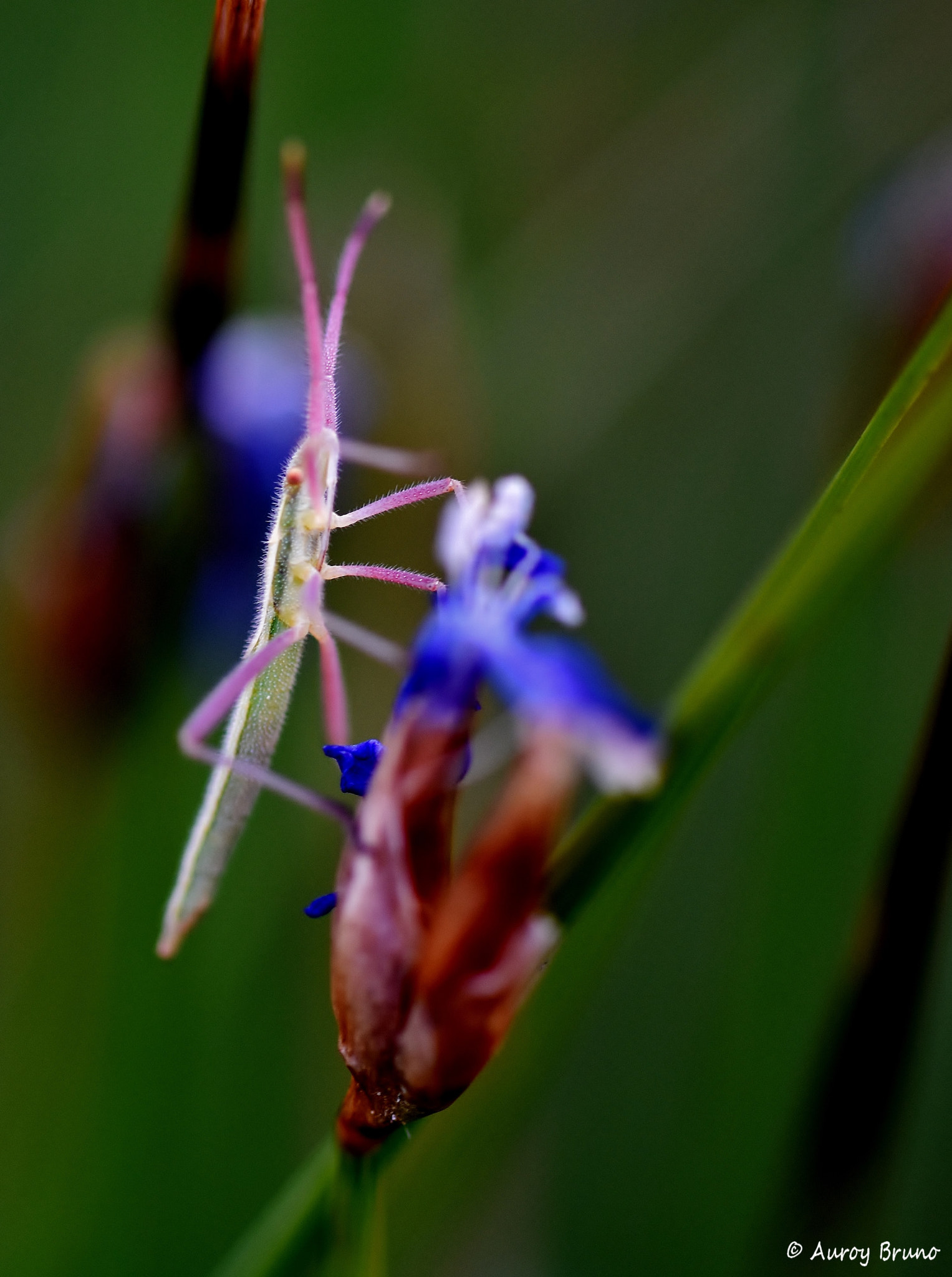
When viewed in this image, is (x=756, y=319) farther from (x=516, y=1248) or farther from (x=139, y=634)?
(x=516, y=1248)

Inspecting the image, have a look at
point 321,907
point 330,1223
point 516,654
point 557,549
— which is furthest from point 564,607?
point 557,549

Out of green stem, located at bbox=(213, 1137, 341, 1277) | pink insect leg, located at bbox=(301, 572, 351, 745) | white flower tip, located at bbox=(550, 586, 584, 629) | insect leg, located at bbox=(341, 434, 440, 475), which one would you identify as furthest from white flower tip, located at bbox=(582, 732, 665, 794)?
insect leg, located at bbox=(341, 434, 440, 475)

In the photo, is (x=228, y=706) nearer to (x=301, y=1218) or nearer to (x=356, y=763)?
(x=356, y=763)

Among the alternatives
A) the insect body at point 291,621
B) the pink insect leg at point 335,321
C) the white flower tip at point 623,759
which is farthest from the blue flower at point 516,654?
the pink insect leg at point 335,321

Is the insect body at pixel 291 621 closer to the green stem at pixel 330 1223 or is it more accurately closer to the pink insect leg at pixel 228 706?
the pink insect leg at pixel 228 706

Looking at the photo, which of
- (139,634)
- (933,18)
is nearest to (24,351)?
(139,634)
